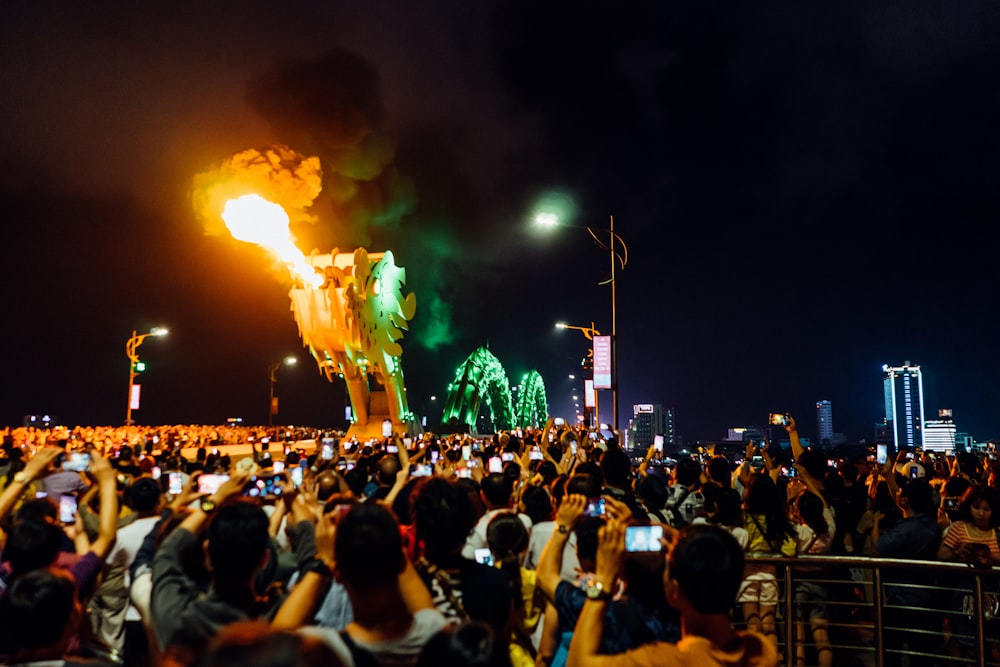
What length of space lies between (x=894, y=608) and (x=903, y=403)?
8378 centimetres

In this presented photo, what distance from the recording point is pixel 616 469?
6387 millimetres

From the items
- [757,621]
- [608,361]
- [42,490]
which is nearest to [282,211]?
[608,361]

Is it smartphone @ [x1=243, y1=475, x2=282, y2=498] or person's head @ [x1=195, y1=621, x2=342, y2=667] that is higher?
person's head @ [x1=195, y1=621, x2=342, y2=667]

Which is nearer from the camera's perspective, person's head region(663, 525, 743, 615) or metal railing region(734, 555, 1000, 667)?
person's head region(663, 525, 743, 615)

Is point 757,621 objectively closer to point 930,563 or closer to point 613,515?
point 930,563

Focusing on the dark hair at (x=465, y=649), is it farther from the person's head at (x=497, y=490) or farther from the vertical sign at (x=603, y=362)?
the vertical sign at (x=603, y=362)

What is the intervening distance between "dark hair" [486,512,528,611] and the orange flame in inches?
1200

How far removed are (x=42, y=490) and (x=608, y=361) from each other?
1525cm

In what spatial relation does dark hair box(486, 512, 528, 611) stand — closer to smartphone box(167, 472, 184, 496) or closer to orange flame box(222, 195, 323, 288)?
smartphone box(167, 472, 184, 496)

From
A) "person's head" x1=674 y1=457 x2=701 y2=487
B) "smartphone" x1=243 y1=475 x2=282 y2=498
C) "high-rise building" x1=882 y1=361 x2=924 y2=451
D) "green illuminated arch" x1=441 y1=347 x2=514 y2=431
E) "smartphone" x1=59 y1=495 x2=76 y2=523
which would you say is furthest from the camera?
"high-rise building" x1=882 y1=361 x2=924 y2=451

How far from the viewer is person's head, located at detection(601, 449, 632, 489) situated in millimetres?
6375

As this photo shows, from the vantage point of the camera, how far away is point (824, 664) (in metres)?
5.91

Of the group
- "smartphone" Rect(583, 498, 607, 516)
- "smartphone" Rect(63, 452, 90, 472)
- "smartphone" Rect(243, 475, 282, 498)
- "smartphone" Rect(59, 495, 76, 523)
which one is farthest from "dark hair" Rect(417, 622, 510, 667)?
"smartphone" Rect(63, 452, 90, 472)

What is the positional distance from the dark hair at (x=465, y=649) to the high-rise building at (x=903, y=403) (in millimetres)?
80666
